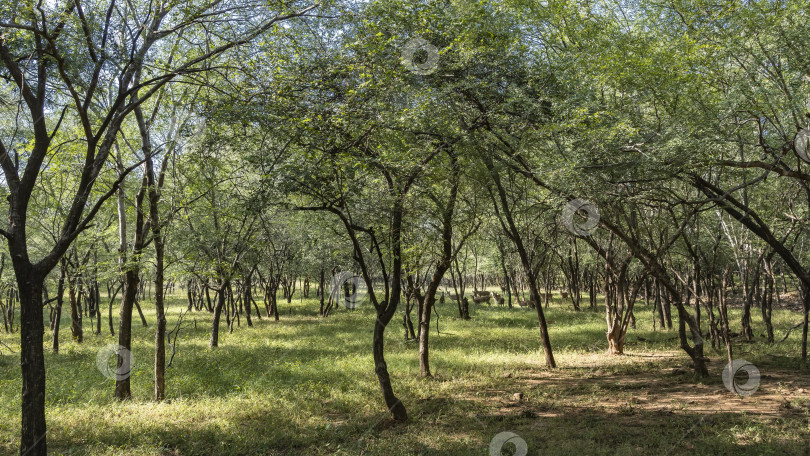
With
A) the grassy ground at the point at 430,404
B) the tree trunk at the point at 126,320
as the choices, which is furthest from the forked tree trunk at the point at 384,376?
the tree trunk at the point at 126,320

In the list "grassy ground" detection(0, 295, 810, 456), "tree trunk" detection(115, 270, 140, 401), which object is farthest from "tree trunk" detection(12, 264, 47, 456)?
"tree trunk" detection(115, 270, 140, 401)

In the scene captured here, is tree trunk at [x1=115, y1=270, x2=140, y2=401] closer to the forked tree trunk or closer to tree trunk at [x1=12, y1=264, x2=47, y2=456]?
tree trunk at [x1=12, y1=264, x2=47, y2=456]

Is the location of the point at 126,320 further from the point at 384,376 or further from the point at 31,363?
the point at 384,376

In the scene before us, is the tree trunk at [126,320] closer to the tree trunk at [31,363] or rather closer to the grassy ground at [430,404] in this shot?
the grassy ground at [430,404]

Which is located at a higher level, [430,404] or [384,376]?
[384,376]

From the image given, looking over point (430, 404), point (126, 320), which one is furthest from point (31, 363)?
point (430, 404)

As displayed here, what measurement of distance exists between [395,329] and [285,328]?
18.9 ft

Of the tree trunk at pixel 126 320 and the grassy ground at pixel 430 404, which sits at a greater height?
the tree trunk at pixel 126 320

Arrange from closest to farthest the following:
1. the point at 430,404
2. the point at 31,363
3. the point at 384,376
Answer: the point at 31,363 < the point at 384,376 < the point at 430,404

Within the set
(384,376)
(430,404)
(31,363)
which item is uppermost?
(31,363)

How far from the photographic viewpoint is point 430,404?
10.2 meters

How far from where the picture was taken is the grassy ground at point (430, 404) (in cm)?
761

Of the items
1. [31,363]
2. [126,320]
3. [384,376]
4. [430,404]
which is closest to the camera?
[31,363]

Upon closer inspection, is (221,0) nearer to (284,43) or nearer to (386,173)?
(284,43)
